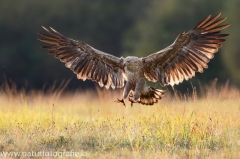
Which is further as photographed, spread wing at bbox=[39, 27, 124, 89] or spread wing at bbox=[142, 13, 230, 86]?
spread wing at bbox=[39, 27, 124, 89]

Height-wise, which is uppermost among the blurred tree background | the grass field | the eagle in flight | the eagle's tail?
the blurred tree background

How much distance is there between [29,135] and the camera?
9164 mm

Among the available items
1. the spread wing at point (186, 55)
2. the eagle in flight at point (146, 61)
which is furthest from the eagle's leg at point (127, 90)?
the spread wing at point (186, 55)

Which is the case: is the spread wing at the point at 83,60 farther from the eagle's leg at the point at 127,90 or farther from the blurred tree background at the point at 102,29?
the blurred tree background at the point at 102,29

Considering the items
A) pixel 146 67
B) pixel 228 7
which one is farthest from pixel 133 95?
pixel 228 7

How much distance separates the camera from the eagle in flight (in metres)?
10.0

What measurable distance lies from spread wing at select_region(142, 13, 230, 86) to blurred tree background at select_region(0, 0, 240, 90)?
1973 cm

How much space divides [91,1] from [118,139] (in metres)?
32.4

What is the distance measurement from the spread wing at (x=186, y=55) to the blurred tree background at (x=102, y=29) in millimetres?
19733

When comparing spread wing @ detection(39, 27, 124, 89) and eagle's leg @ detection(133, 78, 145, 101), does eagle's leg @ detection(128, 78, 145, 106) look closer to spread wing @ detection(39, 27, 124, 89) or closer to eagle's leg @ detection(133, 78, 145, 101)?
eagle's leg @ detection(133, 78, 145, 101)

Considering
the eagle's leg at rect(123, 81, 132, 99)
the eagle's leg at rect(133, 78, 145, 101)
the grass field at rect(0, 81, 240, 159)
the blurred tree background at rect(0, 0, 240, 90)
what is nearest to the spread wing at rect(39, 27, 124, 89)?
the eagle's leg at rect(123, 81, 132, 99)

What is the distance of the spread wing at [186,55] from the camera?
9.98m

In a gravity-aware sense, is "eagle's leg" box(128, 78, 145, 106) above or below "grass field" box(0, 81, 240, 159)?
above

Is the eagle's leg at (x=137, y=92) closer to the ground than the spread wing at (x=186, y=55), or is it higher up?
closer to the ground
